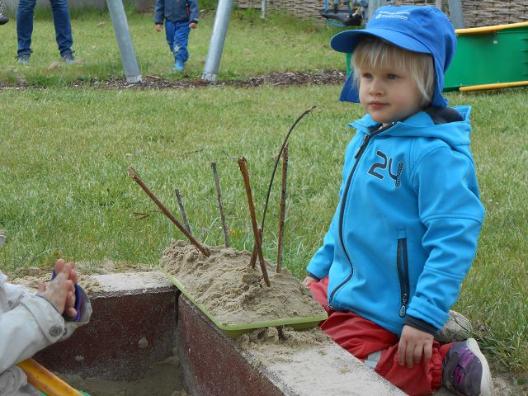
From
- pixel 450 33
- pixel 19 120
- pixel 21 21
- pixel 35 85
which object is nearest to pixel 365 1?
pixel 21 21

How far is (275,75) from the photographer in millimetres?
10969

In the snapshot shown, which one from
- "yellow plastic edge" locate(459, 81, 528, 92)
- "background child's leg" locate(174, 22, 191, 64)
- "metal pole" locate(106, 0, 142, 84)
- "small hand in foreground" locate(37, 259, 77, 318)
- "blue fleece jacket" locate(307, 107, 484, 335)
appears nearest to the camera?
"small hand in foreground" locate(37, 259, 77, 318)

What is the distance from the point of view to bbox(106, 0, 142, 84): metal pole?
9.49 meters

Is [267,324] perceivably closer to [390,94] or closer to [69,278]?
[69,278]

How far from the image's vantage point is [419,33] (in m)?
2.54

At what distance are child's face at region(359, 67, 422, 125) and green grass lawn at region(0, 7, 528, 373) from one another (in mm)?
845

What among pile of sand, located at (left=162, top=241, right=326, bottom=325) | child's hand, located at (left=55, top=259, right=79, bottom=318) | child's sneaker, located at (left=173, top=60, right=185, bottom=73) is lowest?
child's sneaker, located at (left=173, top=60, right=185, bottom=73)

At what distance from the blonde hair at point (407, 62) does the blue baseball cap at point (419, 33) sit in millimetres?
24

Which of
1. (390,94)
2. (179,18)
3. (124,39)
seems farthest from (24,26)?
(390,94)

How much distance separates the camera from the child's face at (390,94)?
8.48 feet

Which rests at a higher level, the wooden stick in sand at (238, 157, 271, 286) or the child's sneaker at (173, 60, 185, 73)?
the wooden stick in sand at (238, 157, 271, 286)

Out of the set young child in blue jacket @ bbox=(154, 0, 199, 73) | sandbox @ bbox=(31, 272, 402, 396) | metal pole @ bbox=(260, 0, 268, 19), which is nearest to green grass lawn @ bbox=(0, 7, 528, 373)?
sandbox @ bbox=(31, 272, 402, 396)

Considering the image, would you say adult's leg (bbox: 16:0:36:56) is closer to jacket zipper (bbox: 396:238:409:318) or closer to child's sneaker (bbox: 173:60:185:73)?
child's sneaker (bbox: 173:60:185:73)

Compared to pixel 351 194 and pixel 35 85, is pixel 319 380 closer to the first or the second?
pixel 351 194
